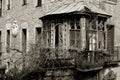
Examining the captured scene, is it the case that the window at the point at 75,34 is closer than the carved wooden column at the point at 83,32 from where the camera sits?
No

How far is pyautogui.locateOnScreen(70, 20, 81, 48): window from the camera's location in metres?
19.6

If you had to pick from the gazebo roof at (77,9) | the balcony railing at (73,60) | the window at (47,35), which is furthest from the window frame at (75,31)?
the window at (47,35)

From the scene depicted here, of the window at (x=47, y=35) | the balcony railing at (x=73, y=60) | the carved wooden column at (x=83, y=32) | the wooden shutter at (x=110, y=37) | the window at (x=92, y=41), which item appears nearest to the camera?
the balcony railing at (x=73, y=60)

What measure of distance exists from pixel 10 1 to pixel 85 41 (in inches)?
371

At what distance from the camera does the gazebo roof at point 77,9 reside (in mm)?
19438

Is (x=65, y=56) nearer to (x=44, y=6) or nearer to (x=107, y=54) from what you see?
(x=107, y=54)

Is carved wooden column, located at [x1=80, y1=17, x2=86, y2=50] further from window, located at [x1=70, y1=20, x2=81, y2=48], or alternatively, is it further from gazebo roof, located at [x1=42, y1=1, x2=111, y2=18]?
gazebo roof, located at [x1=42, y1=1, x2=111, y2=18]

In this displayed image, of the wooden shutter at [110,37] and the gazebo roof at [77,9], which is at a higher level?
the gazebo roof at [77,9]

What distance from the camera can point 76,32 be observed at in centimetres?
1969

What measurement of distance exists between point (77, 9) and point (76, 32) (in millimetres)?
1381

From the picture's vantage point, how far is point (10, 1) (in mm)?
26578

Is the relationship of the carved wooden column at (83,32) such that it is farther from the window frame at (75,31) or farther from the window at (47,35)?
the window at (47,35)

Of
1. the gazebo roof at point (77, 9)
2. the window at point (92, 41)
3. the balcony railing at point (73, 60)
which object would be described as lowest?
the balcony railing at point (73, 60)

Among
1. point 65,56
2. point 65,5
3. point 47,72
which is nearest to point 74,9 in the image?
point 65,5
